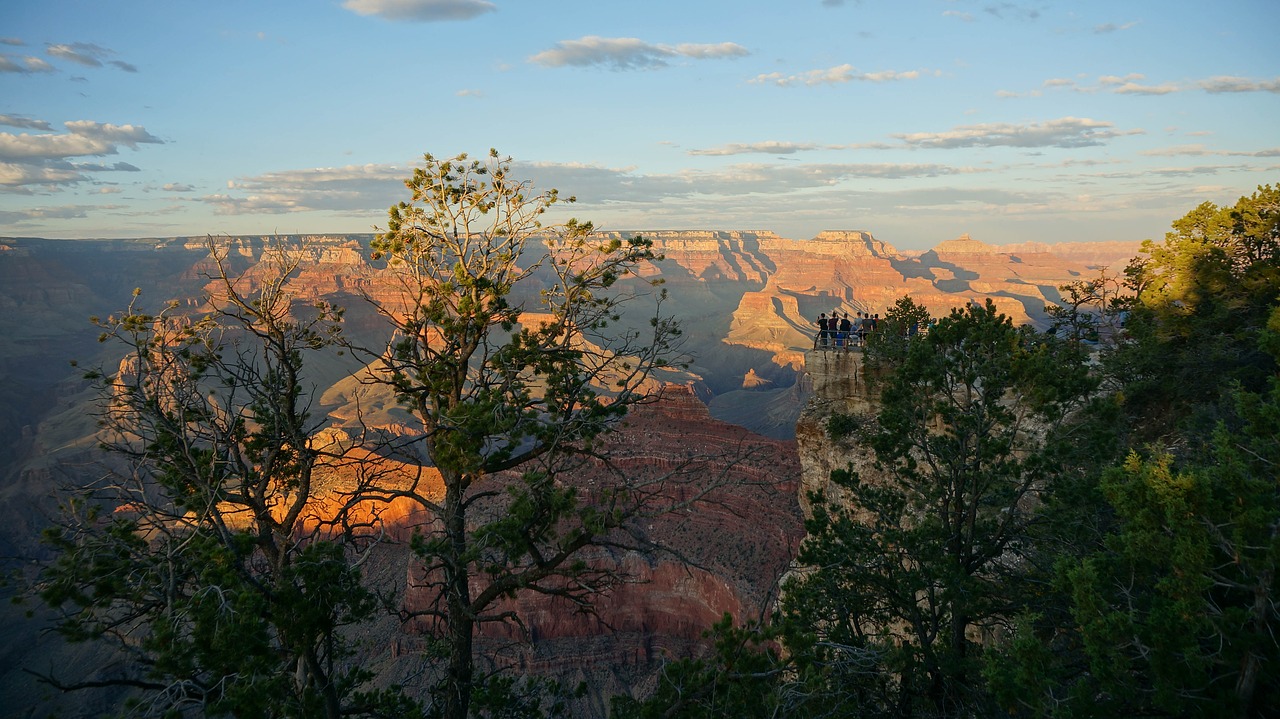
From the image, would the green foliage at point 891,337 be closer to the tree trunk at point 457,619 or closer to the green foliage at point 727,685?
the green foliage at point 727,685

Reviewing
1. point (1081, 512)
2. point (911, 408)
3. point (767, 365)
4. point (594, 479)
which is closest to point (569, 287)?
point (911, 408)

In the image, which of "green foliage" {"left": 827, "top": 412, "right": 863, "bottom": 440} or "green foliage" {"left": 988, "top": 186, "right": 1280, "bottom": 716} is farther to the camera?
"green foliage" {"left": 827, "top": 412, "right": 863, "bottom": 440}

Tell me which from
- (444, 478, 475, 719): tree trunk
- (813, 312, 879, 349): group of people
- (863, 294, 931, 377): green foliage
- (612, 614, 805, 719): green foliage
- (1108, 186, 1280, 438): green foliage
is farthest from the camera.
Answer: (813, 312, 879, 349): group of people

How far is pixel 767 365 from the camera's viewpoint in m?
160

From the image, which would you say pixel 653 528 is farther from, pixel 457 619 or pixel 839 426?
pixel 457 619

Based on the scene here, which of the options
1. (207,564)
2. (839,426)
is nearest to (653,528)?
(839,426)

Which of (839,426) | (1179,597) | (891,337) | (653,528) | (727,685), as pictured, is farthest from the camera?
(653,528)

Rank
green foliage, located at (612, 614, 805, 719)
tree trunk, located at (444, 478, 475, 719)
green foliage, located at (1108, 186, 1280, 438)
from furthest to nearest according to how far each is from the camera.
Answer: green foliage, located at (1108, 186, 1280, 438) → tree trunk, located at (444, 478, 475, 719) → green foliage, located at (612, 614, 805, 719)

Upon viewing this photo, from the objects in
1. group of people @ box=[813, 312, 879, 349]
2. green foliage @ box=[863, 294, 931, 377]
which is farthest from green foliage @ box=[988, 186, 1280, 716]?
group of people @ box=[813, 312, 879, 349]

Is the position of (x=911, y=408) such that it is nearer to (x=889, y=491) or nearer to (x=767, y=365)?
(x=889, y=491)

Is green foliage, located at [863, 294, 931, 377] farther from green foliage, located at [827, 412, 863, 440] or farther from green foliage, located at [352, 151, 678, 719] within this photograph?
green foliage, located at [352, 151, 678, 719]

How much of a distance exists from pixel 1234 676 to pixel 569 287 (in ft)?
30.5

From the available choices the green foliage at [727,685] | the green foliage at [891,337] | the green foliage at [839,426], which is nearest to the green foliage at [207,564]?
the green foliage at [727,685]

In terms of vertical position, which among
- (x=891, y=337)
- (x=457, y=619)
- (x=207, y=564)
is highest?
(x=891, y=337)
